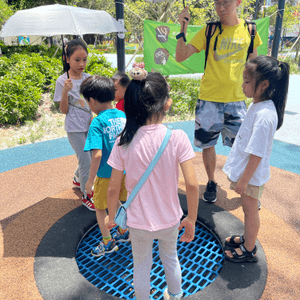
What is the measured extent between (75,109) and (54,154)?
2011mm

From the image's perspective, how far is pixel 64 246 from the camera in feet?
7.72

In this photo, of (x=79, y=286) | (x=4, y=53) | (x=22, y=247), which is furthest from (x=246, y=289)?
(x=4, y=53)

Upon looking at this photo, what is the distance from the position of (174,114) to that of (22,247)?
16.9 ft

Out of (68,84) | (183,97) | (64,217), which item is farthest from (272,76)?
(183,97)

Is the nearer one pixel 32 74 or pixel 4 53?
pixel 32 74

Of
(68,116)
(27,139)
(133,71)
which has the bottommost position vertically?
(27,139)

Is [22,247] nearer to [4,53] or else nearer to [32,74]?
[32,74]

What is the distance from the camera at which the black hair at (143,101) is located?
4.78 ft

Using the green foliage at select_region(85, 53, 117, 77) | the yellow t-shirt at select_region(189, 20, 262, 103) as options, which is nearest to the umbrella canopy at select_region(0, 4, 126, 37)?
the yellow t-shirt at select_region(189, 20, 262, 103)

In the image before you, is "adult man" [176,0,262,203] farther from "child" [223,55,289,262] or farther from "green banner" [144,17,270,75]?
"green banner" [144,17,270,75]

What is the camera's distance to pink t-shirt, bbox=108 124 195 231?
1.48m

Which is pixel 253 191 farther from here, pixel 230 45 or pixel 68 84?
pixel 68 84

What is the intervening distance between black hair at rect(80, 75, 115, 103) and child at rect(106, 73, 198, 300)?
0.66 meters

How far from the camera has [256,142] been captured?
1.80m
